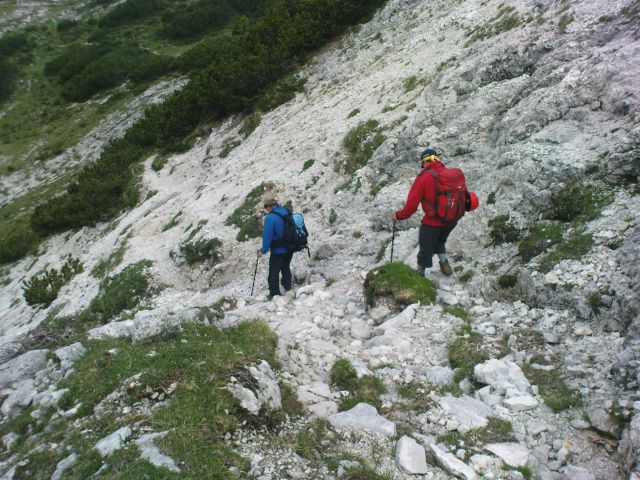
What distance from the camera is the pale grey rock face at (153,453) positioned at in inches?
180

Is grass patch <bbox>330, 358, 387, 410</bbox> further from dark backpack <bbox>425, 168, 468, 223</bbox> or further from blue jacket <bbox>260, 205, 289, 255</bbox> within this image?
blue jacket <bbox>260, 205, 289, 255</bbox>

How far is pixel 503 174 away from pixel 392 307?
4490 mm

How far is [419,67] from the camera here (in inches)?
742

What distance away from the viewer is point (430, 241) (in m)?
8.91

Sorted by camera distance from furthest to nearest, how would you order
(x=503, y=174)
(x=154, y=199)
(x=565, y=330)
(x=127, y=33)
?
(x=127, y=33)
(x=154, y=199)
(x=503, y=174)
(x=565, y=330)

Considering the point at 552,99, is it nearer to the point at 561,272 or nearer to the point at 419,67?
the point at 561,272

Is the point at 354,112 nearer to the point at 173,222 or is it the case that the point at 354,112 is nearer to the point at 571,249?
the point at 173,222

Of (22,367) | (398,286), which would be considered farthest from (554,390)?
(22,367)

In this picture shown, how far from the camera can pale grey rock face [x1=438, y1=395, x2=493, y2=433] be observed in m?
5.25

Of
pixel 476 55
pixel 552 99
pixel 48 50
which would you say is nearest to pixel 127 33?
pixel 48 50

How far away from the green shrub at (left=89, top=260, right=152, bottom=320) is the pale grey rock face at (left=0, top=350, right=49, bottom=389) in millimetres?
6518

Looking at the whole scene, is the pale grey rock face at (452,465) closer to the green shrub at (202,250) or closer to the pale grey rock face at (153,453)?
the pale grey rock face at (153,453)

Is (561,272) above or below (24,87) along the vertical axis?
below

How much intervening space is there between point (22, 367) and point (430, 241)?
7617 mm
